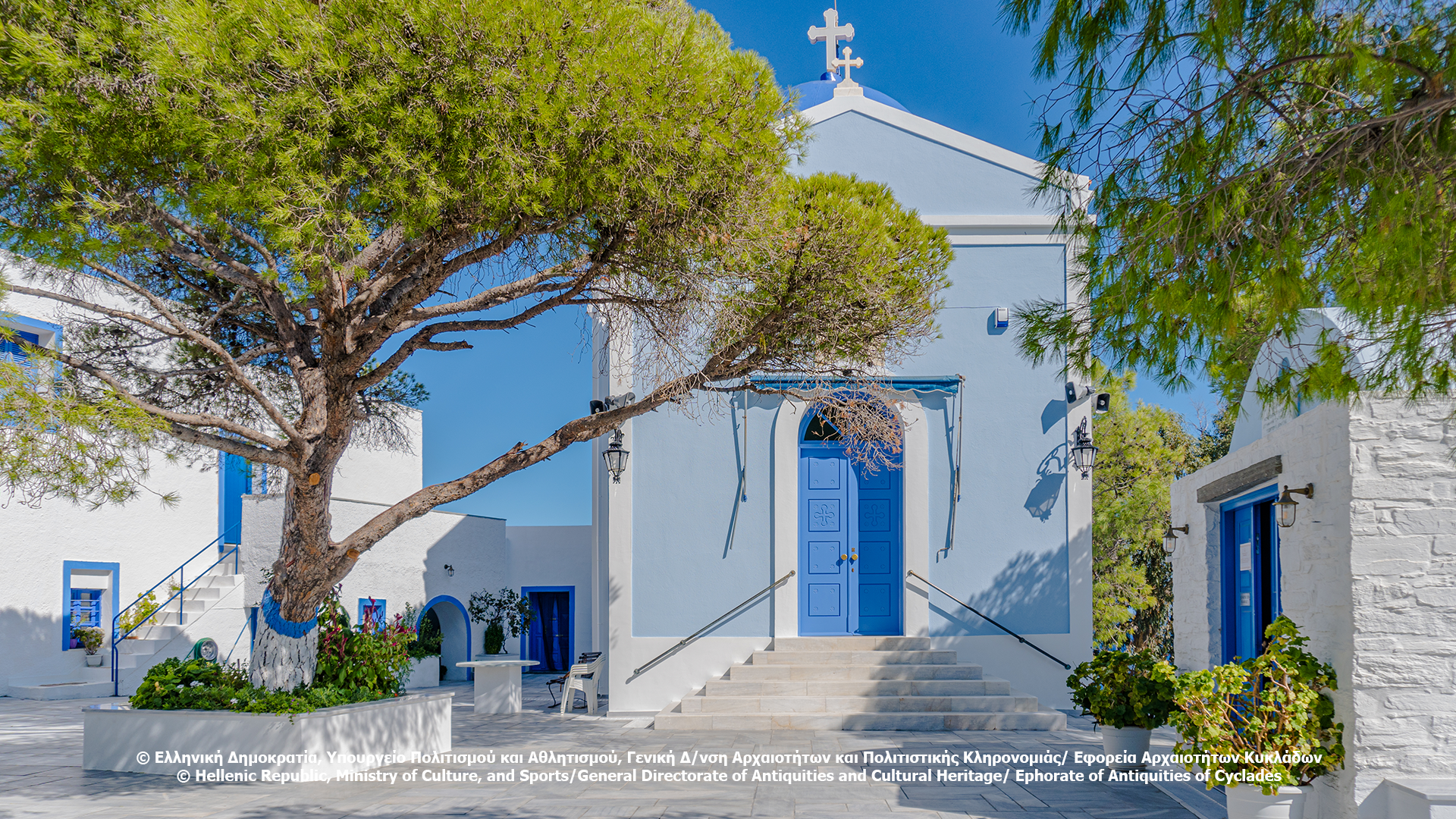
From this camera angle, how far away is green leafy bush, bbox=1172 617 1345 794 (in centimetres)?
496

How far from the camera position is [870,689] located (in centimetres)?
940

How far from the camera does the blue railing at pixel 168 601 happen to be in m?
12.7

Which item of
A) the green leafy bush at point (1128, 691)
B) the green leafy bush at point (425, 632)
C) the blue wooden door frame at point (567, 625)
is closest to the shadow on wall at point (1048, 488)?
the green leafy bush at point (1128, 691)

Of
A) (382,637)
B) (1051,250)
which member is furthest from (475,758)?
(1051,250)

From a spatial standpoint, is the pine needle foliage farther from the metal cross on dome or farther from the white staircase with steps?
the white staircase with steps

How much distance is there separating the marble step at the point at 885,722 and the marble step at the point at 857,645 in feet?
3.15

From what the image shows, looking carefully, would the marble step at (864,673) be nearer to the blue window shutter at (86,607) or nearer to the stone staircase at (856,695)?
the stone staircase at (856,695)

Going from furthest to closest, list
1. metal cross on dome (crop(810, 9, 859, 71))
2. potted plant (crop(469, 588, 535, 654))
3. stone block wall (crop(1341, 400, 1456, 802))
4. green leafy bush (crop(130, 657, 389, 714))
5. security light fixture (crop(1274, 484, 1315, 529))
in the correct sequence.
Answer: potted plant (crop(469, 588, 535, 654)), metal cross on dome (crop(810, 9, 859, 71)), green leafy bush (crop(130, 657, 389, 714)), security light fixture (crop(1274, 484, 1315, 529)), stone block wall (crop(1341, 400, 1456, 802))

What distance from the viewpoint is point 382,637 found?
25.8 feet

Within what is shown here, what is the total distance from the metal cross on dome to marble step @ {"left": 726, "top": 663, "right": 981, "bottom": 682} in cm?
699

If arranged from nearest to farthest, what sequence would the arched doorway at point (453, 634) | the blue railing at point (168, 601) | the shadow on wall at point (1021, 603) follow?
the shadow on wall at point (1021, 603) < the blue railing at point (168, 601) < the arched doorway at point (453, 634)

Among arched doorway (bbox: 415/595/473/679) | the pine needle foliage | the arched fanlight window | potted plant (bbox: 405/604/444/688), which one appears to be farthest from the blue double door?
arched doorway (bbox: 415/595/473/679)

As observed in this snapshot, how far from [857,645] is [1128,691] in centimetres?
369

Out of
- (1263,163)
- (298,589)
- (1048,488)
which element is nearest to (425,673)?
(298,589)
